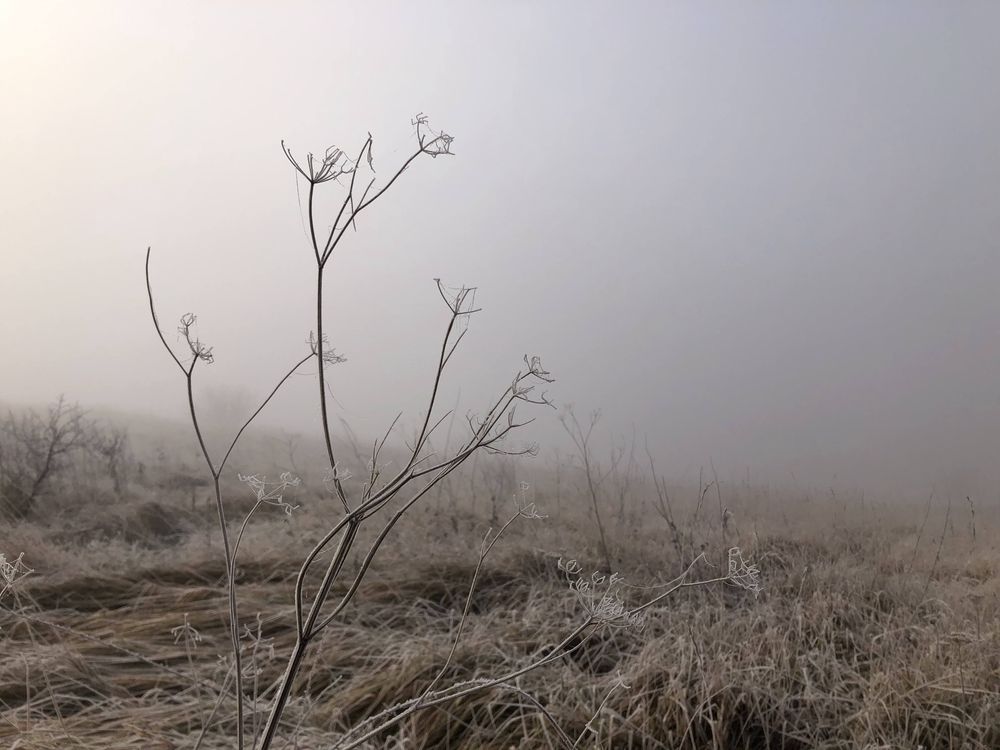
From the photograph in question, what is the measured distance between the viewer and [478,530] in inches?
153

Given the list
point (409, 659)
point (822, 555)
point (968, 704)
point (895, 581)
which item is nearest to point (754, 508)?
point (822, 555)

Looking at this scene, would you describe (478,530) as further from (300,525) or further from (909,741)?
(909,741)

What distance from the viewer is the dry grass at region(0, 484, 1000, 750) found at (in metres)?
1.81

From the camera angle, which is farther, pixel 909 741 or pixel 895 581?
pixel 895 581

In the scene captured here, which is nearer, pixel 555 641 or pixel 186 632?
pixel 186 632

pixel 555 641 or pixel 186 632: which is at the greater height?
pixel 186 632

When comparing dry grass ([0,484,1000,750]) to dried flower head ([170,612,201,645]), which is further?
dry grass ([0,484,1000,750])

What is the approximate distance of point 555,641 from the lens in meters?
2.35

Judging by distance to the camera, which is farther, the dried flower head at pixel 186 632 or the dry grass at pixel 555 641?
the dry grass at pixel 555 641

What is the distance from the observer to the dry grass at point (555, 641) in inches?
71.3

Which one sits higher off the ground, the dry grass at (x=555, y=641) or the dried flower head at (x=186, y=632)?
the dried flower head at (x=186, y=632)

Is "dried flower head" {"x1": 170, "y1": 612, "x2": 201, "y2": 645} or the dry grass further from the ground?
"dried flower head" {"x1": 170, "y1": 612, "x2": 201, "y2": 645}

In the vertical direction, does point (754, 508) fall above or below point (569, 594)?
above

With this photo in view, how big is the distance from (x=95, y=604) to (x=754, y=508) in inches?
122
